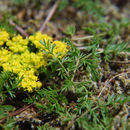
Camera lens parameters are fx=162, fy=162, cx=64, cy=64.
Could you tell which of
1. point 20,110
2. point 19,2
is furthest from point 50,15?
point 20,110

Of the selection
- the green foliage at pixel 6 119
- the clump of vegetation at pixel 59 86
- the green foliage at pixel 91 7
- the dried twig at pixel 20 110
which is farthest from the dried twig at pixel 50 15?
the green foliage at pixel 6 119

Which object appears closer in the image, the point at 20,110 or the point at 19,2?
the point at 20,110

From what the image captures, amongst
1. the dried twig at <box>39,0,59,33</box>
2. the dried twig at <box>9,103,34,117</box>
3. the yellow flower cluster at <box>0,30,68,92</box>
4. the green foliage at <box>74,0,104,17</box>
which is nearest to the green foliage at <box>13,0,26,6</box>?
the dried twig at <box>39,0,59,33</box>

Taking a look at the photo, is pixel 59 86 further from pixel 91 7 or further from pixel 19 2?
pixel 19 2

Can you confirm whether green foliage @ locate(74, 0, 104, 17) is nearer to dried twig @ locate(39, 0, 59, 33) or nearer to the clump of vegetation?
dried twig @ locate(39, 0, 59, 33)

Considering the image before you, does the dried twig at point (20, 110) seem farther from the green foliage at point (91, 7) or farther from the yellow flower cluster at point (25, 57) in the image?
the green foliage at point (91, 7)

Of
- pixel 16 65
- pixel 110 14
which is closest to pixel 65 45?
pixel 16 65

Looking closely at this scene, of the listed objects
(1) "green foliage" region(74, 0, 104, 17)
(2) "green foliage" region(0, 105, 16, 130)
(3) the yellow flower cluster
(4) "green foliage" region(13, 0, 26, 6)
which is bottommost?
(2) "green foliage" region(0, 105, 16, 130)

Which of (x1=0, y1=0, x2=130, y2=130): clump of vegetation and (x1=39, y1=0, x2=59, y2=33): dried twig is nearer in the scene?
(x1=0, y1=0, x2=130, y2=130): clump of vegetation
